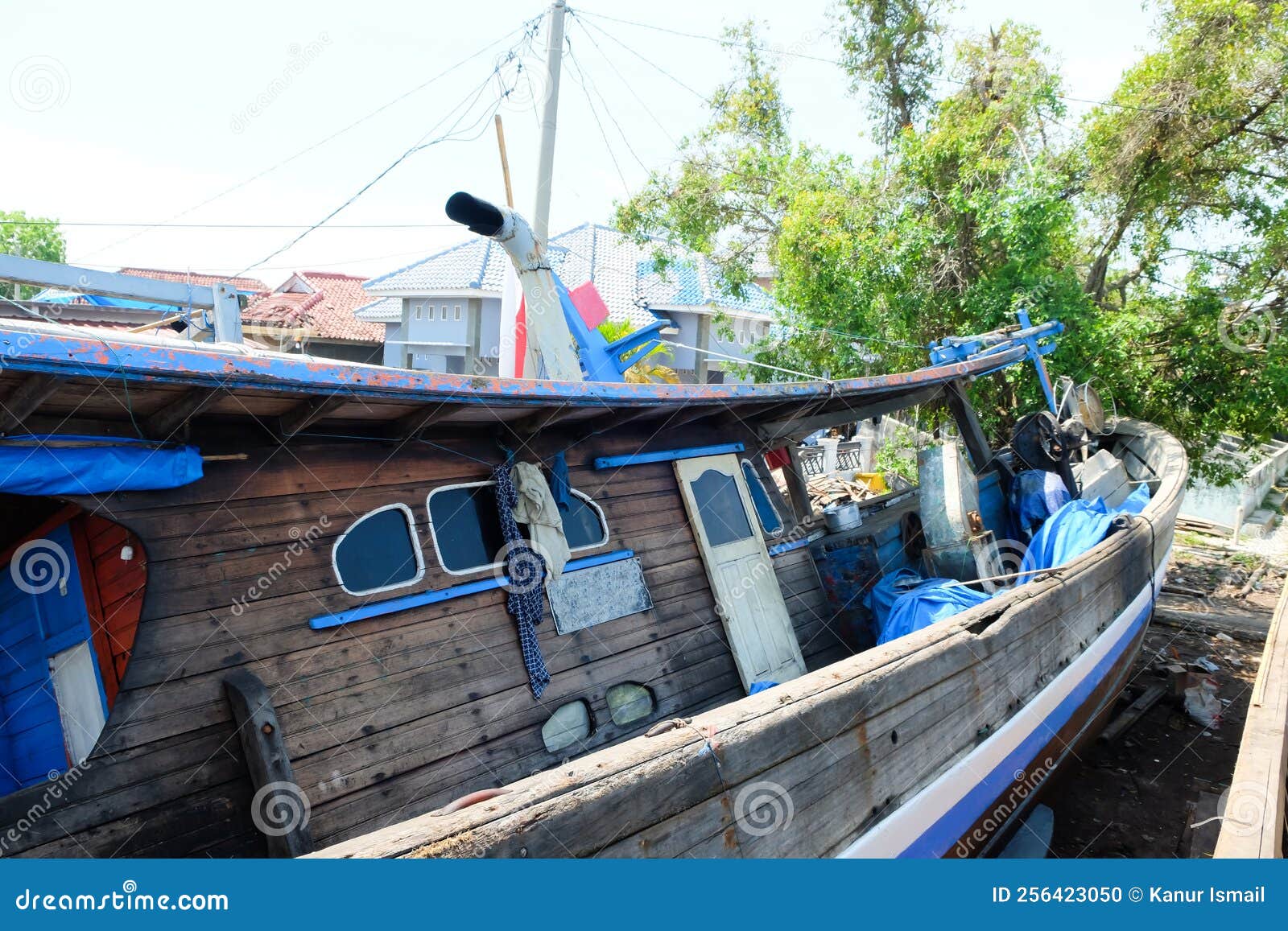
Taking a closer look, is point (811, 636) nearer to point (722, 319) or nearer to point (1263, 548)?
point (722, 319)

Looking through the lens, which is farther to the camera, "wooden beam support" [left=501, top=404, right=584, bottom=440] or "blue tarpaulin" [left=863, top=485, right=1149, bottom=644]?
"blue tarpaulin" [left=863, top=485, right=1149, bottom=644]

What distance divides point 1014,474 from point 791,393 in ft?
13.1

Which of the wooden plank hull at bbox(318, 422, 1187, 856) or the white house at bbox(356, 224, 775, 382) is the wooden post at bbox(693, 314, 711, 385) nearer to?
the white house at bbox(356, 224, 775, 382)

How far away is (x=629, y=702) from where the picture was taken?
4.36 meters

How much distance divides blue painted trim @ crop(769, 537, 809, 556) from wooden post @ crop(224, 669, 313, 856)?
12.4 ft

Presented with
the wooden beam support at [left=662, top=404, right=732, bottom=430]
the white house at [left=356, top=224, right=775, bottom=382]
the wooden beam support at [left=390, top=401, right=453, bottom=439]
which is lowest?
the wooden beam support at [left=662, top=404, right=732, bottom=430]

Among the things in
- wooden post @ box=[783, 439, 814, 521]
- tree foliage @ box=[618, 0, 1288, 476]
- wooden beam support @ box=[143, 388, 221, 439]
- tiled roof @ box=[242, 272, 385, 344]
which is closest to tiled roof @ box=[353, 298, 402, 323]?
tiled roof @ box=[242, 272, 385, 344]

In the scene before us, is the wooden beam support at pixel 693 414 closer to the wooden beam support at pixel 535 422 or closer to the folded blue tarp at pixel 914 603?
the wooden beam support at pixel 535 422

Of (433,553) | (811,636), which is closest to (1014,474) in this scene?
(811,636)

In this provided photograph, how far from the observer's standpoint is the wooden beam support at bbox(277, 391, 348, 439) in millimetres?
3045

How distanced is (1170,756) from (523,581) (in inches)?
258

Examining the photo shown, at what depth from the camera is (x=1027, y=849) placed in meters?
5.18

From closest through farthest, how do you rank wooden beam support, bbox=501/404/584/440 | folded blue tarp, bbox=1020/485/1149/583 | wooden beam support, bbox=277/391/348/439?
wooden beam support, bbox=277/391/348/439 → wooden beam support, bbox=501/404/584/440 → folded blue tarp, bbox=1020/485/1149/583

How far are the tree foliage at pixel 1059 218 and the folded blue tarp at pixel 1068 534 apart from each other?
14.9 feet
